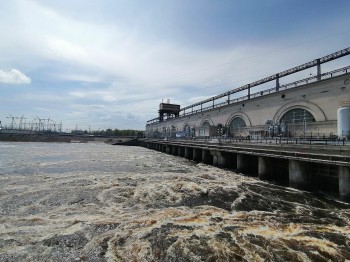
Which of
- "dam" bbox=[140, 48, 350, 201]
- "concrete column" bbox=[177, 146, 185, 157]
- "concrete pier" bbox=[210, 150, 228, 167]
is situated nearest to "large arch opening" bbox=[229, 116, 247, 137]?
"dam" bbox=[140, 48, 350, 201]

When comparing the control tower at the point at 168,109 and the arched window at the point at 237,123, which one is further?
the control tower at the point at 168,109

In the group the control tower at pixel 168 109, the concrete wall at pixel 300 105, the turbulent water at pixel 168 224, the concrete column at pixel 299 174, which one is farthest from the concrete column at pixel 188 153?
the control tower at pixel 168 109

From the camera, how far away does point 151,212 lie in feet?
42.0

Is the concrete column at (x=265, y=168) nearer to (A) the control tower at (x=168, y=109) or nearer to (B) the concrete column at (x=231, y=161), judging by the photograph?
(B) the concrete column at (x=231, y=161)

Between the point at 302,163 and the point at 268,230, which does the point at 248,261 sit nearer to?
the point at 268,230

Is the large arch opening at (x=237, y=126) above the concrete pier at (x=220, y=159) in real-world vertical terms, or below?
above

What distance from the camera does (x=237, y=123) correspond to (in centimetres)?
5191

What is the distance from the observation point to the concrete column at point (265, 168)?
74.4ft

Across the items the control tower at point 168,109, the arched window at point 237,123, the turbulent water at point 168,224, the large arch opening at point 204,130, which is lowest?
the turbulent water at point 168,224

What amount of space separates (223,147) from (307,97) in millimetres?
14074

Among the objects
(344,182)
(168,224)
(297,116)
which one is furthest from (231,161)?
(168,224)

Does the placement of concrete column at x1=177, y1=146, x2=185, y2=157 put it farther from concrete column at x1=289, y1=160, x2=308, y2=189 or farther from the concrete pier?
concrete column at x1=289, y1=160, x2=308, y2=189

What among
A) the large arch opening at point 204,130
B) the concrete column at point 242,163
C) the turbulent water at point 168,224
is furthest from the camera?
the large arch opening at point 204,130

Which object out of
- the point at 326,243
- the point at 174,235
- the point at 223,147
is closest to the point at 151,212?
the point at 174,235
